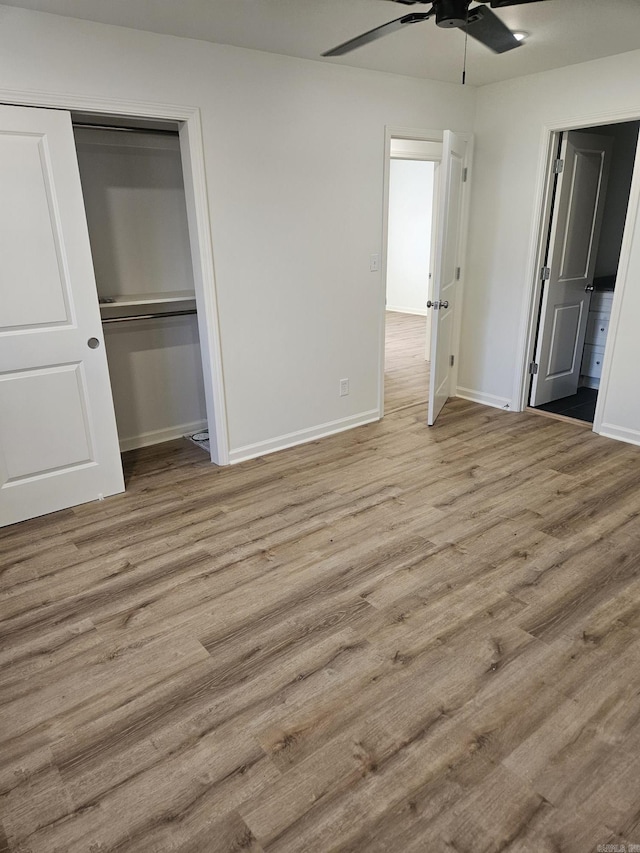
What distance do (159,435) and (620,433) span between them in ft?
11.0

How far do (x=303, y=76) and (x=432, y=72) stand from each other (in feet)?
3.15

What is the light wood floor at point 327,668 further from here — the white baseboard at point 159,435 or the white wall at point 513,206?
the white wall at point 513,206

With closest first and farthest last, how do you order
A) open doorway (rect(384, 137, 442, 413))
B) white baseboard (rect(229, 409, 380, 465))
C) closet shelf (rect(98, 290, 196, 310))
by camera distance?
closet shelf (rect(98, 290, 196, 310)) < white baseboard (rect(229, 409, 380, 465)) < open doorway (rect(384, 137, 442, 413))

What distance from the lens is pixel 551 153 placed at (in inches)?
161

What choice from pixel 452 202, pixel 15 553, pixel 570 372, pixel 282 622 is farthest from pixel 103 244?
pixel 570 372

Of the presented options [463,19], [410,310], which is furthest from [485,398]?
[410,310]

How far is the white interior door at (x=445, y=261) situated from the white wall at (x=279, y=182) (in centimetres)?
37

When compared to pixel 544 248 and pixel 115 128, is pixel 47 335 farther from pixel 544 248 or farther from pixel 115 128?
pixel 544 248

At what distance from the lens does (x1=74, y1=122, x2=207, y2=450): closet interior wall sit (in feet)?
11.8

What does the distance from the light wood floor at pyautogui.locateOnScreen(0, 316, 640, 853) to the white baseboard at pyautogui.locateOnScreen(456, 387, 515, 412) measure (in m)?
1.36

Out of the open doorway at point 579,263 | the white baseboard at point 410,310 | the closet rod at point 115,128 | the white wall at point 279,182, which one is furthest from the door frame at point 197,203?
the white baseboard at point 410,310

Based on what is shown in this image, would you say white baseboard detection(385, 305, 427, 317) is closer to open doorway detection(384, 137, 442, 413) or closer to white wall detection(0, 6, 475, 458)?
open doorway detection(384, 137, 442, 413)

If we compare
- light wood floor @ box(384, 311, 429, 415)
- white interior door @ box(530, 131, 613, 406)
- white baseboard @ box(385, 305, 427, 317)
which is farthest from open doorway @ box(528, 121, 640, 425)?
white baseboard @ box(385, 305, 427, 317)

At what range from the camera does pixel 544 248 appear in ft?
14.2
